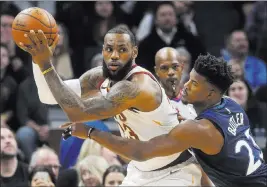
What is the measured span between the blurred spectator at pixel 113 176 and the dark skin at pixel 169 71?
1.01m

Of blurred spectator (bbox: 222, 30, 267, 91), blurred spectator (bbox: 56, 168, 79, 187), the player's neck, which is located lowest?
blurred spectator (bbox: 56, 168, 79, 187)

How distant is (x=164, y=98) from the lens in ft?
24.9

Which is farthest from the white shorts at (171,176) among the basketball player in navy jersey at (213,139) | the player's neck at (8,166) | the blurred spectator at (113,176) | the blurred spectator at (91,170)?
the player's neck at (8,166)

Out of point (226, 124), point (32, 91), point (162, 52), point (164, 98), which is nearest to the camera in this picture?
point (226, 124)

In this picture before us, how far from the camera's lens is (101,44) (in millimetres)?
12000

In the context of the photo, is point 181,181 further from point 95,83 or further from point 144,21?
point 144,21

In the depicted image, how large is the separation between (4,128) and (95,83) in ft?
9.13

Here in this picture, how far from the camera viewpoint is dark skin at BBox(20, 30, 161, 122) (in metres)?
7.06

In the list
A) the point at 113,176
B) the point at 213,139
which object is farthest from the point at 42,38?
the point at 113,176

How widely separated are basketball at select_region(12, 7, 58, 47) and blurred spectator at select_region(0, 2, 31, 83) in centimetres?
449

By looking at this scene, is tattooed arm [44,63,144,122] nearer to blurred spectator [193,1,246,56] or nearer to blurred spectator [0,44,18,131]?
blurred spectator [0,44,18,131]

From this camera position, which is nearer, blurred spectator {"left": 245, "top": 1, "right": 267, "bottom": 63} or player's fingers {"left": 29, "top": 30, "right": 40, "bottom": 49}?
player's fingers {"left": 29, "top": 30, "right": 40, "bottom": 49}

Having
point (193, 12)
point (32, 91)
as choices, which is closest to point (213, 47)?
point (193, 12)

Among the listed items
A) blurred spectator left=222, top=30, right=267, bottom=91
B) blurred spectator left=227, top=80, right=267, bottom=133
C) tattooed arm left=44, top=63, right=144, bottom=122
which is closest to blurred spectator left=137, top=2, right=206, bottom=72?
blurred spectator left=222, top=30, right=267, bottom=91
